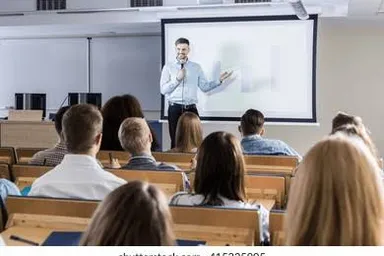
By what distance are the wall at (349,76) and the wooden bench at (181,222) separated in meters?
5.79

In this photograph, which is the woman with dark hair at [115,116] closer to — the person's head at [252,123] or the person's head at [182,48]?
the person's head at [252,123]

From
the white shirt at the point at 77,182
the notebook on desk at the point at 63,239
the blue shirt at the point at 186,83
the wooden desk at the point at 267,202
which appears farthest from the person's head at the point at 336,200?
the blue shirt at the point at 186,83

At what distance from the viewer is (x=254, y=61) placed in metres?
7.19

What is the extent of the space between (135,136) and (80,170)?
0.89 meters

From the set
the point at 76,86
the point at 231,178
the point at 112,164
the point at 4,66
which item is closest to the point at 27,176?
the point at 112,164

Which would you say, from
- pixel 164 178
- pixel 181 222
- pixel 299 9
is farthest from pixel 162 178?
pixel 299 9

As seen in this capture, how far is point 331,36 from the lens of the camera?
25.0 feet

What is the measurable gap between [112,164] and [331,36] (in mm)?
4947

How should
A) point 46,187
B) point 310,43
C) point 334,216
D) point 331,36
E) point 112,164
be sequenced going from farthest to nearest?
point 331,36
point 310,43
point 112,164
point 46,187
point 334,216

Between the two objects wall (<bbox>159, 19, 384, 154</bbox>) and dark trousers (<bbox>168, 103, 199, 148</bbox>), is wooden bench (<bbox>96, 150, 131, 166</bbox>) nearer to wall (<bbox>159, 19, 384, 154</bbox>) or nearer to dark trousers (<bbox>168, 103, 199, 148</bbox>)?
dark trousers (<bbox>168, 103, 199, 148</bbox>)

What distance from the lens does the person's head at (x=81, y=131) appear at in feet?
8.75

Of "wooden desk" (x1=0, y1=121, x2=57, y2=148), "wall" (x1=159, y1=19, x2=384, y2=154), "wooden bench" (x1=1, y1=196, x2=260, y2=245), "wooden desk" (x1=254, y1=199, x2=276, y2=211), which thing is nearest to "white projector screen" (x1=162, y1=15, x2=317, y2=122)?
"wall" (x1=159, y1=19, x2=384, y2=154)

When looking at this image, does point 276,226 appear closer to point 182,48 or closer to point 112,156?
point 112,156

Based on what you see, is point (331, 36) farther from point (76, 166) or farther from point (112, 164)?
point (76, 166)
